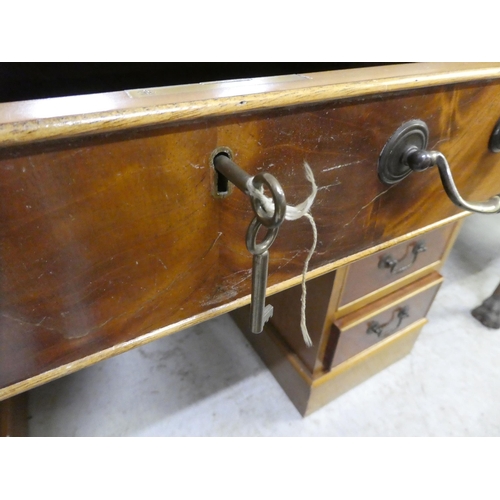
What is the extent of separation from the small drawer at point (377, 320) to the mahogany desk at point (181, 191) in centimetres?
26

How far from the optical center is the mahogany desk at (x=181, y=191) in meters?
0.31

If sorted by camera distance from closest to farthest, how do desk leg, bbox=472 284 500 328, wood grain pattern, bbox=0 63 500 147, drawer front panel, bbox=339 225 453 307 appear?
1. wood grain pattern, bbox=0 63 500 147
2. drawer front panel, bbox=339 225 453 307
3. desk leg, bbox=472 284 500 328

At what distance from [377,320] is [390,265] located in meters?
0.17

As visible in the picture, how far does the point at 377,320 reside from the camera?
2.82ft

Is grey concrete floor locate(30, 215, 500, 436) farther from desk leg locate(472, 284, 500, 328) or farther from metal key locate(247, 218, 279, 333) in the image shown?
metal key locate(247, 218, 279, 333)

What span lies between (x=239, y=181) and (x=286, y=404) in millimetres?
814

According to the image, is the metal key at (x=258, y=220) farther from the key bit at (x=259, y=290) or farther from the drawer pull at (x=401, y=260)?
the drawer pull at (x=401, y=260)

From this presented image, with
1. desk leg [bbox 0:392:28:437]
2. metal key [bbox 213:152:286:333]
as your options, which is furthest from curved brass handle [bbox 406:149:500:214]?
desk leg [bbox 0:392:28:437]

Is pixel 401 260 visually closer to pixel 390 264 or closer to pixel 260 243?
pixel 390 264

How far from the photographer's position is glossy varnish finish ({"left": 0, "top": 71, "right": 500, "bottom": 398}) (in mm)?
319

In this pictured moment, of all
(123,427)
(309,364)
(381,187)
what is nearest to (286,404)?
(309,364)

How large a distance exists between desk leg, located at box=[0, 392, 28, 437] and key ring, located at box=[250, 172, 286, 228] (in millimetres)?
724

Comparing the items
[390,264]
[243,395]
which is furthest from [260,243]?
[243,395]

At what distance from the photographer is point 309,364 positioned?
34.7 inches
